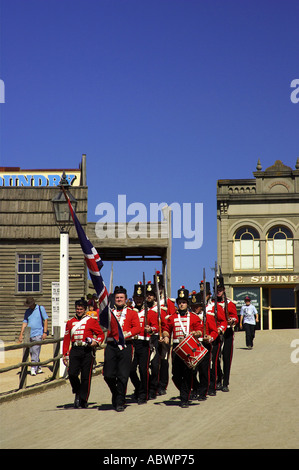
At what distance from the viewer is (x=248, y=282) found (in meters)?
44.3

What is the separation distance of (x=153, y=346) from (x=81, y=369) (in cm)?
158

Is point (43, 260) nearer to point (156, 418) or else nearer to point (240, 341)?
point (240, 341)

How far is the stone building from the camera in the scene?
145ft

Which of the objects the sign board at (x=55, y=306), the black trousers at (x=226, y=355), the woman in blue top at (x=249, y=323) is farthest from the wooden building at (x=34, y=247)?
the black trousers at (x=226, y=355)

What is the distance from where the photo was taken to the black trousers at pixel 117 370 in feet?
40.6

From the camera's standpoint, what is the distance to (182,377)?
41.5 ft

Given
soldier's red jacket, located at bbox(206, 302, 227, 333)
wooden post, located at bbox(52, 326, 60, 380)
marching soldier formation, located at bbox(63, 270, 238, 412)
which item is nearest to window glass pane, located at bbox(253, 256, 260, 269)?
wooden post, located at bbox(52, 326, 60, 380)

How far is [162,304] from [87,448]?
5939 millimetres

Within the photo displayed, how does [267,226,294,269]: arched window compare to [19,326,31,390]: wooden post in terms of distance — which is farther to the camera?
[267,226,294,269]: arched window

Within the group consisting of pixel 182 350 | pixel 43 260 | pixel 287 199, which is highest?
pixel 287 199

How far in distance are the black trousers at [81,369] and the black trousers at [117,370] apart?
1.30 ft

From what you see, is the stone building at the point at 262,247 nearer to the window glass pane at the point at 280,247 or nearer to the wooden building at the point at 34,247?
the window glass pane at the point at 280,247

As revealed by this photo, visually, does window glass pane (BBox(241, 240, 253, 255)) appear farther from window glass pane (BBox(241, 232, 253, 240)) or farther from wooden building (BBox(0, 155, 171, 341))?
wooden building (BBox(0, 155, 171, 341))
